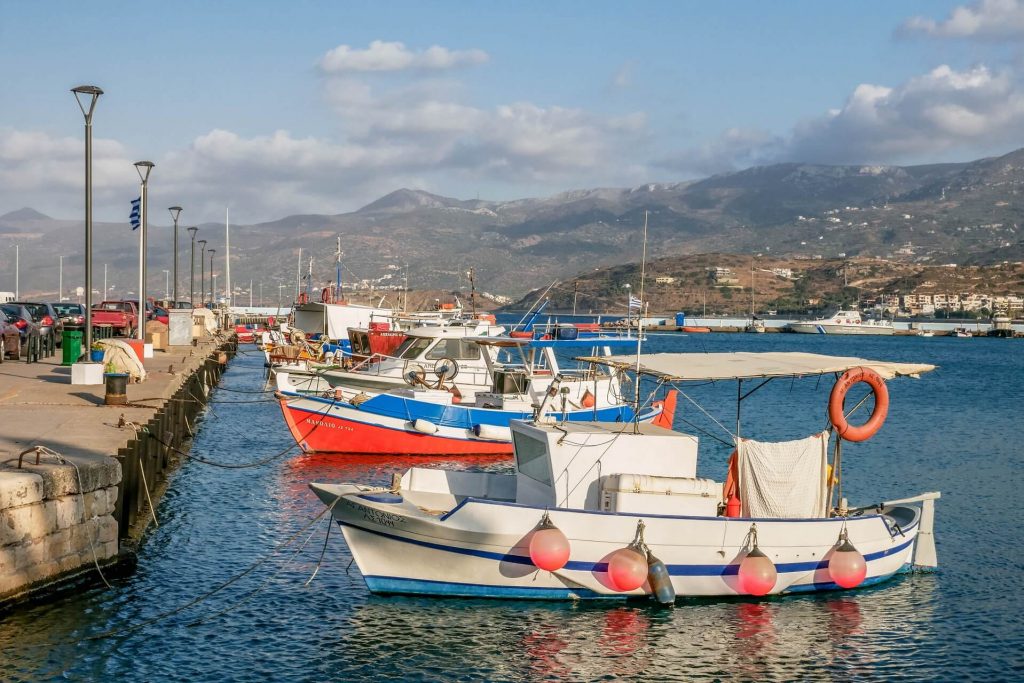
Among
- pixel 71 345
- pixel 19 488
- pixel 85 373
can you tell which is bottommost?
pixel 19 488

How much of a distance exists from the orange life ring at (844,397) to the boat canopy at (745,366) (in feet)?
0.82

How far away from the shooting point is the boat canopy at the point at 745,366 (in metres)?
18.3

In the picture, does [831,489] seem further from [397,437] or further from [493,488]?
[397,437]

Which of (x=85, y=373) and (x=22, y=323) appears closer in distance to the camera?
(x=85, y=373)

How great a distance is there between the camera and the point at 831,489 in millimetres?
Result: 18312

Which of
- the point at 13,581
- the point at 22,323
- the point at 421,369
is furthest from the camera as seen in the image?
the point at 22,323

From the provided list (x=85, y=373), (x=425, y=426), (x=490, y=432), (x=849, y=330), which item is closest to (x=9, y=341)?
(x=85, y=373)

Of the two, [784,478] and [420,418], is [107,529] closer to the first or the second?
[784,478]

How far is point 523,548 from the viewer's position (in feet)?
53.5

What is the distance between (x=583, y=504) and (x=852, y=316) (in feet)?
600

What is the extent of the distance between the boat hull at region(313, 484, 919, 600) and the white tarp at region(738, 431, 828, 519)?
0.70 meters

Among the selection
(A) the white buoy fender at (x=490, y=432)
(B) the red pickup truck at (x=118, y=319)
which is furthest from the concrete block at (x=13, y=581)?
(B) the red pickup truck at (x=118, y=319)

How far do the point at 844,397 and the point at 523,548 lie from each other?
591 cm

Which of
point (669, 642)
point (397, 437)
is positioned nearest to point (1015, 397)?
point (397, 437)
